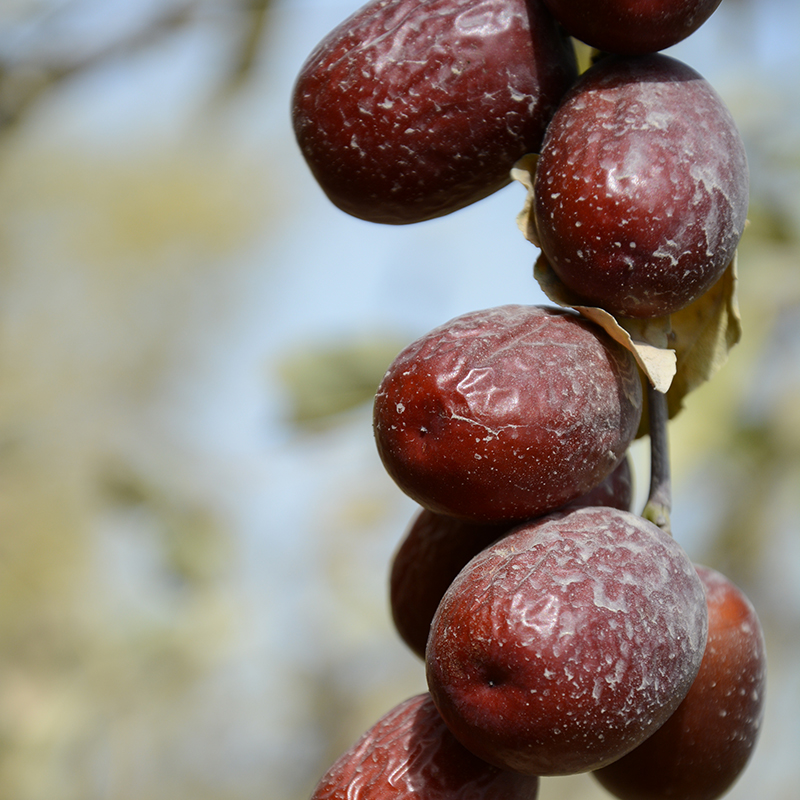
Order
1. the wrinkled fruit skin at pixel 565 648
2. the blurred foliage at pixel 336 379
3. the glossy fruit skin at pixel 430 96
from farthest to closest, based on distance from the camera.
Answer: the blurred foliage at pixel 336 379, the glossy fruit skin at pixel 430 96, the wrinkled fruit skin at pixel 565 648

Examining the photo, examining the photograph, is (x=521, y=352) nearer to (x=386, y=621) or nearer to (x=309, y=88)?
(x=309, y=88)

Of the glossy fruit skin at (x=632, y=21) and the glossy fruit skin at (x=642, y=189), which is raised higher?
the glossy fruit skin at (x=632, y=21)

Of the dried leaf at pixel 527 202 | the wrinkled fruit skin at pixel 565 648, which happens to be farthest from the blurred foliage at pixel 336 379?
the wrinkled fruit skin at pixel 565 648

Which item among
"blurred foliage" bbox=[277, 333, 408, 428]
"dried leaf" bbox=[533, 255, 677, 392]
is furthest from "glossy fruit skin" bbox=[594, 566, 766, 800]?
"blurred foliage" bbox=[277, 333, 408, 428]

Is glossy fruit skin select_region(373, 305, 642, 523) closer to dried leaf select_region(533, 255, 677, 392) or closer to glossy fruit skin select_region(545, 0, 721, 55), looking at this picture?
dried leaf select_region(533, 255, 677, 392)

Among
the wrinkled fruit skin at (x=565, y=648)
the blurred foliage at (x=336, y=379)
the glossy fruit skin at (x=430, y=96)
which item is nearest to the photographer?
the wrinkled fruit skin at (x=565, y=648)

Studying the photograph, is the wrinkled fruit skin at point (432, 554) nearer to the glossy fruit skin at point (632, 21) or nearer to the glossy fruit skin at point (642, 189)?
the glossy fruit skin at point (642, 189)

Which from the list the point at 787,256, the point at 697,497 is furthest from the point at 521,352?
the point at 697,497
